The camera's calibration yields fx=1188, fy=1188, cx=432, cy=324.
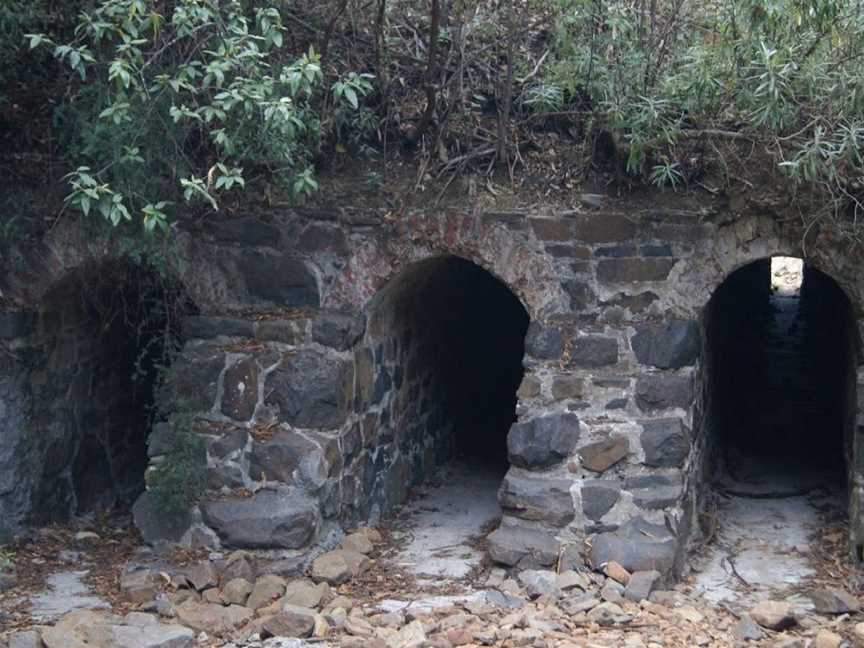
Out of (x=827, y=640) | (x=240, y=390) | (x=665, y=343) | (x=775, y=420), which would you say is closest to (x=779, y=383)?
(x=775, y=420)

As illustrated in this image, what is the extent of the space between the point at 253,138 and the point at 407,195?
3.51 feet

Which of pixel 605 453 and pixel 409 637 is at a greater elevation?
pixel 605 453

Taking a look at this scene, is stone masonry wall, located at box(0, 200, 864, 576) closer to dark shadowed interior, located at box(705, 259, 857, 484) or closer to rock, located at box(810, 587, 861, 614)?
rock, located at box(810, 587, 861, 614)

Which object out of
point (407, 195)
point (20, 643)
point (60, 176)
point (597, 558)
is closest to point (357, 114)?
point (407, 195)

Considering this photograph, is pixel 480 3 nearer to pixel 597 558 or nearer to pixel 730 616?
pixel 597 558

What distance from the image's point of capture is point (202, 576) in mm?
Answer: 5824

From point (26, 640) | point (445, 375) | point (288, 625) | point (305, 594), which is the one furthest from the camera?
point (445, 375)

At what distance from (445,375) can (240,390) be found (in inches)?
83.0

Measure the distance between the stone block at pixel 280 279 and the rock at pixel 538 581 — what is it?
1777 mm

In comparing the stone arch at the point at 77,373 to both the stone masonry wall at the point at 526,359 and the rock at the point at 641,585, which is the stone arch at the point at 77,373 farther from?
the rock at the point at 641,585

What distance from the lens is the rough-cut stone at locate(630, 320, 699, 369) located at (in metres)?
6.05

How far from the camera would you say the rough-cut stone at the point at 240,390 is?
20.5 feet

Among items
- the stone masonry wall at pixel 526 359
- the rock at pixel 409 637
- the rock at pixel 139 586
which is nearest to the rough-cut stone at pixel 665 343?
the stone masonry wall at pixel 526 359

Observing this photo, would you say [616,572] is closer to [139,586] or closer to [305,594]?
[305,594]
